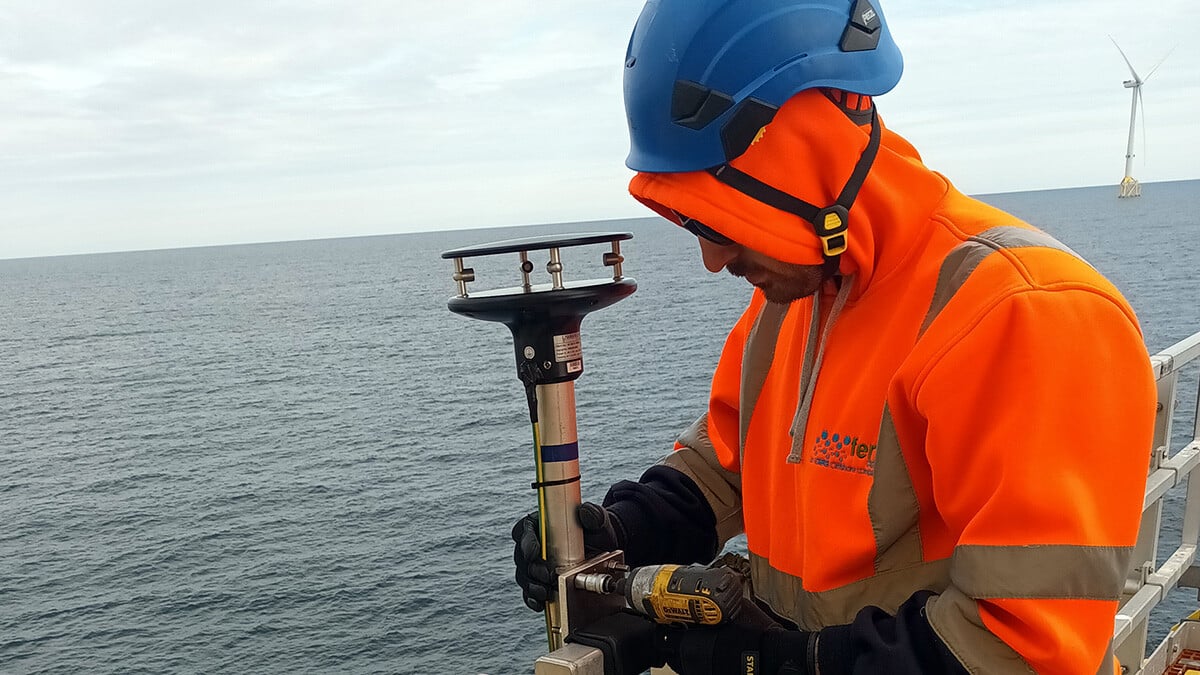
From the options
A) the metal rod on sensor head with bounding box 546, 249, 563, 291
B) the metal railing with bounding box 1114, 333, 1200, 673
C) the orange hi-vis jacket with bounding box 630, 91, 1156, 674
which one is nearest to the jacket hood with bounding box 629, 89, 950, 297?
the orange hi-vis jacket with bounding box 630, 91, 1156, 674

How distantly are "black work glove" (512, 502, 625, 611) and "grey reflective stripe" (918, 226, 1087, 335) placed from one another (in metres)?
1.08

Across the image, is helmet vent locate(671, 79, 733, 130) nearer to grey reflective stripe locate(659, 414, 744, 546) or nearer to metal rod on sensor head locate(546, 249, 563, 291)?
metal rod on sensor head locate(546, 249, 563, 291)

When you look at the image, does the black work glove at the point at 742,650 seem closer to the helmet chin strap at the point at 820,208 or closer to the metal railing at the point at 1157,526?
the helmet chin strap at the point at 820,208

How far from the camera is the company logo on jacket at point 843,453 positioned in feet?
7.39

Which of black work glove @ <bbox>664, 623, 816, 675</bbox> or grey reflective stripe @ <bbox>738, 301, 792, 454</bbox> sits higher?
grey reflective stripe @ <bbox>738, 301, 792, 454</bbox>

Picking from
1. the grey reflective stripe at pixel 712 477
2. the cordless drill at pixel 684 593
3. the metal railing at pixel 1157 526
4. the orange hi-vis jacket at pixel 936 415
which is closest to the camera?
the orange hi-vis jacket at pixel 936 415

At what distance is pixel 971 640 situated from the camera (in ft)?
6.47

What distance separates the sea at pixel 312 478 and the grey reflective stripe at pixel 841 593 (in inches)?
53.0

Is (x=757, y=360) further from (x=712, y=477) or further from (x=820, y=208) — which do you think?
(x=820, y=208)

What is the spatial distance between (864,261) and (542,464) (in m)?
1.08

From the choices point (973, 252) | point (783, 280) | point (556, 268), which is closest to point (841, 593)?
point (783, 280)

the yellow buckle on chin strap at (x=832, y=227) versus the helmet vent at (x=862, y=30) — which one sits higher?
the helmet vent at (x=862, y=30)

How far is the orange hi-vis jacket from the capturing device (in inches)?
73.5

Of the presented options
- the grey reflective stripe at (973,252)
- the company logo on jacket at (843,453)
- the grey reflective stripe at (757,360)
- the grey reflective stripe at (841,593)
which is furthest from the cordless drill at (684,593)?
the grey reflective stripe at (973,252)
